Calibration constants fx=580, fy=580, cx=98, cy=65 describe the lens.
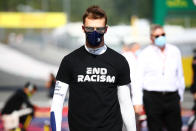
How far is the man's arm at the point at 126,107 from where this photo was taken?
444 centimetres

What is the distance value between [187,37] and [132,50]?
14.4m

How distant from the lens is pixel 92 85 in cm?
432

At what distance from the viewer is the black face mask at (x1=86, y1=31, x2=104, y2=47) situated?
4.28 metres

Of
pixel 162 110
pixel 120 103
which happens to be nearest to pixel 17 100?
pixel 162 110

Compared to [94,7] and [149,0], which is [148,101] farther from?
[149,0]

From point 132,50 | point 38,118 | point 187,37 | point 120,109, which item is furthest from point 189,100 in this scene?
point 120,109

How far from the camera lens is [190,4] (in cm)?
1928

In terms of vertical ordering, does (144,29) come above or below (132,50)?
above

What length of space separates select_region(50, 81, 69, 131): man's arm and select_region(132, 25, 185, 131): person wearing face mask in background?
302 cm

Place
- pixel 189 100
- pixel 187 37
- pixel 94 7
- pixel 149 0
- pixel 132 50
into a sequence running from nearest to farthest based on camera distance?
pixel 94 7
pixel 132 50
pixel 189 100
pixel 187 37
pixel 149 0

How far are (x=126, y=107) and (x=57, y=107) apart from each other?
0.53 meters

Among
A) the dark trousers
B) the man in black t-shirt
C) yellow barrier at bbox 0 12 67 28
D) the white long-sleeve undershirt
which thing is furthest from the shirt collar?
yellow barrier at bbox 0 12 67 28

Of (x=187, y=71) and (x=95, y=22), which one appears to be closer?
(x=95, y=22)

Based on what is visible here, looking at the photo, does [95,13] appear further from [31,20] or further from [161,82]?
[31,20]
